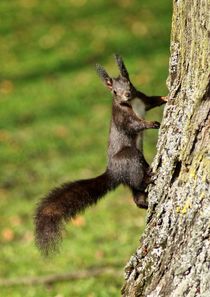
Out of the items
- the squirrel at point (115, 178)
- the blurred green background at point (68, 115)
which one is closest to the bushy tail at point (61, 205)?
the squirrel at point (115, 178)

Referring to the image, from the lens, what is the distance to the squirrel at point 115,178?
14.2ft

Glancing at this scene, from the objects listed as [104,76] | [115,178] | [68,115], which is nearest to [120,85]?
[104,76]

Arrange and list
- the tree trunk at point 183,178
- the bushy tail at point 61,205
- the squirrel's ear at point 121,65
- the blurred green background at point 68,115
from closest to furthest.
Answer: the tree trunk at point 183,178
the bushy tail at point 61,205
the squirrel's ear at point 121,65
the blurred green background at point 68,115

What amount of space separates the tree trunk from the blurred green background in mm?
1612

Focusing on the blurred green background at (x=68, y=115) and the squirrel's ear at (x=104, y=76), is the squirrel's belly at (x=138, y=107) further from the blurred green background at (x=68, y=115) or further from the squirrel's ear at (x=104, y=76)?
the blurred green background at (x=68, y=115)

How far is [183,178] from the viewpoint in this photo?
3908mm

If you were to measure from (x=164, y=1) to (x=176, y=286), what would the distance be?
12024 millimetres

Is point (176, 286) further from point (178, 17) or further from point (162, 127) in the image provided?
point (178, 17)

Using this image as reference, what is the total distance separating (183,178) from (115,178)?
0.91m

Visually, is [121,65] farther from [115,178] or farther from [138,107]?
[115,178]

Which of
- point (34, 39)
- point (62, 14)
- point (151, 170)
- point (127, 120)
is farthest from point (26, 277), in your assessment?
point (62, 14)

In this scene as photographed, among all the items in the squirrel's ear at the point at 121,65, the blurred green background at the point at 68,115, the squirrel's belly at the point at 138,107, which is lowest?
the blurred green background at the point at 68,115

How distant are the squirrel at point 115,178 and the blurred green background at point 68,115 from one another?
1151 millimetres

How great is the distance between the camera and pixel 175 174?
13.1ft
